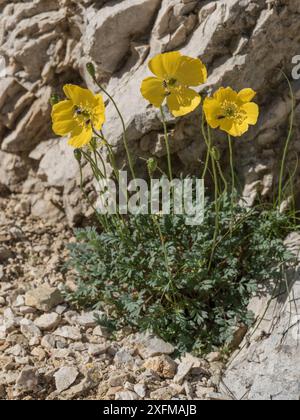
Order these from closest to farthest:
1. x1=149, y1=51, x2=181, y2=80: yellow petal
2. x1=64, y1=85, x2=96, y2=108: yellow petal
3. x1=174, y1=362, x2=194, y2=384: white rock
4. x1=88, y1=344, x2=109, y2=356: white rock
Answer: x1=149, y1=51, x2=181, y2=80: yellow petal < x1=64, y1=85, x2=96, y2=108: yellow petal < x1=174, y1=362, x2=194, y2=384: white rock < x1=88, y1=344, x2=109, y2=356: white rock

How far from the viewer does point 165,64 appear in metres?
3.26

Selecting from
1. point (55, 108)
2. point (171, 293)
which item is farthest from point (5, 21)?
point (171, 293)

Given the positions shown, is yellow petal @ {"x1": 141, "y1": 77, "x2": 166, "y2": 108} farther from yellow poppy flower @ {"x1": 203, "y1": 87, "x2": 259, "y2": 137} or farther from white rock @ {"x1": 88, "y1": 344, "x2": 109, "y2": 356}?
white rock @ {"x1": 88, "y1": 344, "x2": 109, "y2": 356}

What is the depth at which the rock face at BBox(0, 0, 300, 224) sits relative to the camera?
4.00 meters

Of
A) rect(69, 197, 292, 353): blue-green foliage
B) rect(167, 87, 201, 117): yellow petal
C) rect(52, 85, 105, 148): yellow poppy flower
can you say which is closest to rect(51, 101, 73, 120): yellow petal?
rect(52, 85, 105, 148): yellow poppy flower

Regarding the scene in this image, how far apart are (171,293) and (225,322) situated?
366 mm

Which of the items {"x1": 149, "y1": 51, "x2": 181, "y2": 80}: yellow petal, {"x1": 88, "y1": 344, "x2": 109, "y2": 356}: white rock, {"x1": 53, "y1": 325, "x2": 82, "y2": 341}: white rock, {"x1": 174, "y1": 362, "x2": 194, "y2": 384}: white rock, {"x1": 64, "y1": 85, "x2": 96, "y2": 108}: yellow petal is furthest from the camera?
{"x1": 53, "y1": 325, "x2": 82, "y2": 341}: white rock

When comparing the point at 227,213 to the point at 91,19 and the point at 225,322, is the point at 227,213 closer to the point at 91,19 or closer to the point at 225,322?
the point at 225,322

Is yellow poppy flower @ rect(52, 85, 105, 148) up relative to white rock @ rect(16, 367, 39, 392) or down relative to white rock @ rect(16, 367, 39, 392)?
up

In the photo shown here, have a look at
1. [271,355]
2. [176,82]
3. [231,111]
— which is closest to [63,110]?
[176,82]

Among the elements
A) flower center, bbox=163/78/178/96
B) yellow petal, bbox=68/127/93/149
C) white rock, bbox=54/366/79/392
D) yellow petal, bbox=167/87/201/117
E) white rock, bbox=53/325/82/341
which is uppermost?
flower center, bbox=163/78/178/96

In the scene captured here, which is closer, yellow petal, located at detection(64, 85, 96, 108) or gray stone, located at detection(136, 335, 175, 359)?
yellow petal, located at detection(64, 85, 96, 108)

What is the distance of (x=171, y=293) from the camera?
3766 mm

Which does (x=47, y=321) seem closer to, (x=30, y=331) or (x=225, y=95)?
(x=30, y=331)
